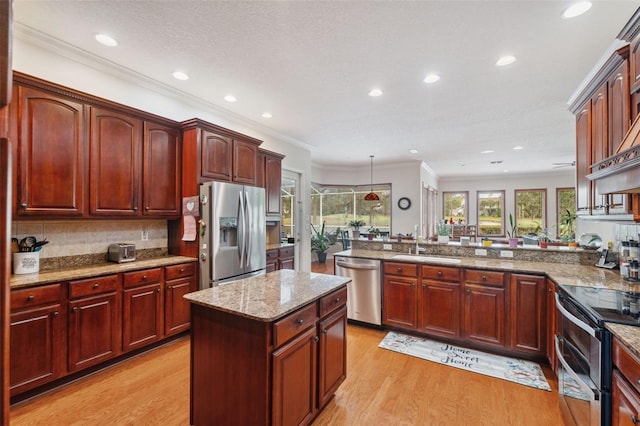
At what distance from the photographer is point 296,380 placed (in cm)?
171

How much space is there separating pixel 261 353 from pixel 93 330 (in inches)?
73.7

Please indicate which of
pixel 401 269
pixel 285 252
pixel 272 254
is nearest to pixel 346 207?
pixel 285 252

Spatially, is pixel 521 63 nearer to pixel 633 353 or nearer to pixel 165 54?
pixel 633 353

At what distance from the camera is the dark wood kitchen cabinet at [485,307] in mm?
2857

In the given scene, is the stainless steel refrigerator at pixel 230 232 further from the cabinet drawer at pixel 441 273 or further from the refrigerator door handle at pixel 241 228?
the cabinet drawer at pixel 441 273

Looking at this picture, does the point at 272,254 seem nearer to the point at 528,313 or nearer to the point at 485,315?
the point at 485,315

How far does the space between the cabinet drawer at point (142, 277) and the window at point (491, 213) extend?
10.2 meters

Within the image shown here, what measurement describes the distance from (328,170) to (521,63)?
19.6 ft

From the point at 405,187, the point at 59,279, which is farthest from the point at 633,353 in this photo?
the point at 405,187

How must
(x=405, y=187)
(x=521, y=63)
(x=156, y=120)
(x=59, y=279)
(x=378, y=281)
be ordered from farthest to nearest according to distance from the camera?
(x=405, y=187) < (x=378, y=281) < (x=156, y=120) < (x=521, y=63) < (x=59, y=279)

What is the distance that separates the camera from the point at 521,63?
2672 mm

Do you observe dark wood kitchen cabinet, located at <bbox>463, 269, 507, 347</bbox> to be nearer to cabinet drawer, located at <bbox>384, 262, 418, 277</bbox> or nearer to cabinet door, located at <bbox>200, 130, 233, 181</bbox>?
cabinet drawer, located at <bbox>384, 262, 418, 277</bbox>

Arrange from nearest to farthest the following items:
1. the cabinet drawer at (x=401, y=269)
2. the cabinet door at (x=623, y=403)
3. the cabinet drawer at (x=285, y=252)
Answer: the cabinet door at (x=623, y=403)
the cabinet drawer at (x=401, y=269)
the cabinet drawer at (x=285, y=252)

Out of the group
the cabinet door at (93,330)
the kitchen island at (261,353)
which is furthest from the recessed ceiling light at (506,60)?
the cabinet door at (93,330)
